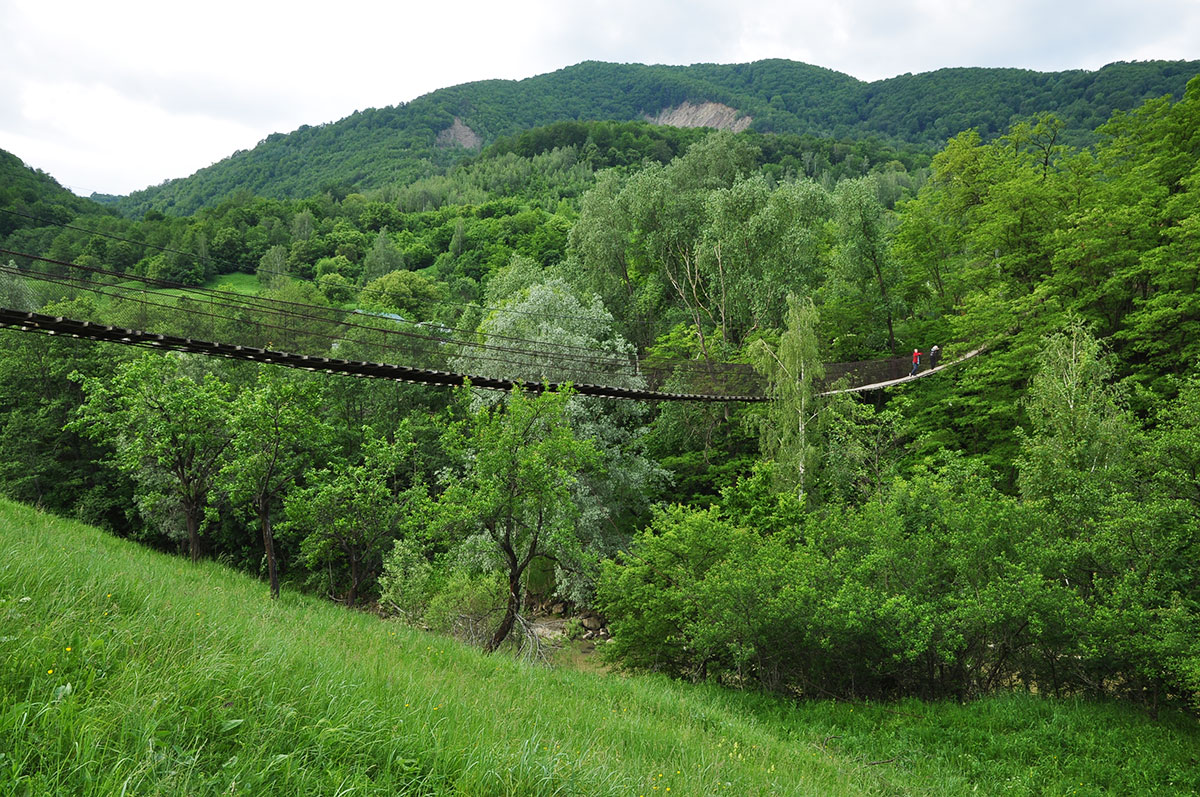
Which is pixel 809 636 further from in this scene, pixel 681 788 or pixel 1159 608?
pixel 681 788

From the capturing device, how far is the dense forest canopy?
9758mm

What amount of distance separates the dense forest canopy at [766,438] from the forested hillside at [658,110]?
41068 millimetres

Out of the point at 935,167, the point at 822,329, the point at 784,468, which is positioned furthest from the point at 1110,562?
the point at 935,167

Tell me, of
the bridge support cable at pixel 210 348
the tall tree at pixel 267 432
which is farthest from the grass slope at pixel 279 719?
the tall tree at pixel 267 432

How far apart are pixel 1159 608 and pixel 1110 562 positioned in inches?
52.4

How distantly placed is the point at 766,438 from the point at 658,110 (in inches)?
6319

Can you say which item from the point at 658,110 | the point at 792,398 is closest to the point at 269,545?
the point at 792,398

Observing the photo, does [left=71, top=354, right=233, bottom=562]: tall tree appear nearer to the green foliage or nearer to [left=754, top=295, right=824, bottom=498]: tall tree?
the green foliage

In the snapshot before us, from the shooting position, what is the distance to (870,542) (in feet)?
37.9

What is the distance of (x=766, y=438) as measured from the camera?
16.9 meters

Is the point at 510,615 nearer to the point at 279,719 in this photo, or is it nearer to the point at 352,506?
the point at 352,506

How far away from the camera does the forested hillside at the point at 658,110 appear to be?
6981 centimetres

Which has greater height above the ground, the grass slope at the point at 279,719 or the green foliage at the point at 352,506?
the grass slope at the point at 279,719

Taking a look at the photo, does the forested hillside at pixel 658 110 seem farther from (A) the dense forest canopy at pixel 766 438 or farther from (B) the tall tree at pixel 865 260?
(A) the dense forest canopy at pixel 766 438
